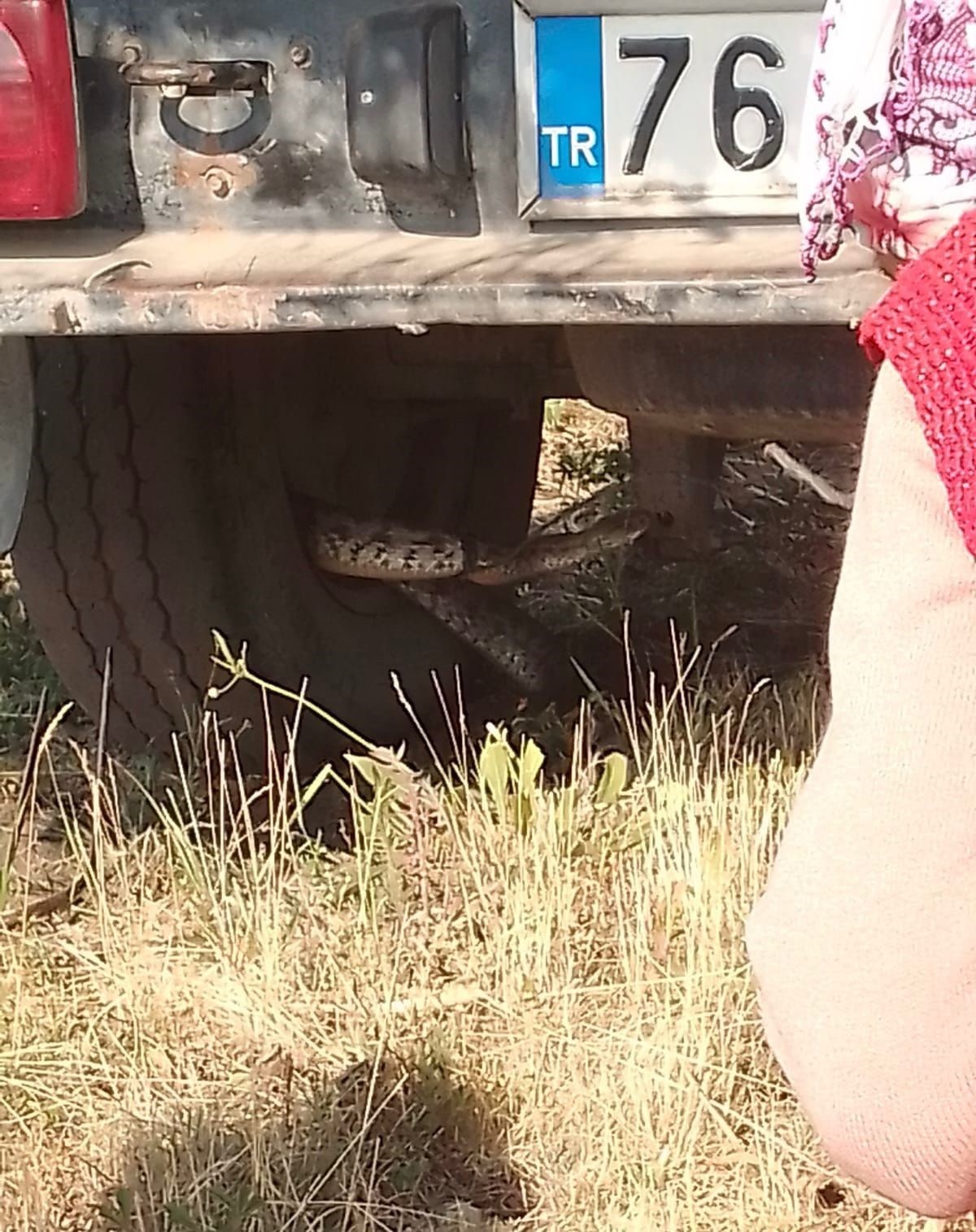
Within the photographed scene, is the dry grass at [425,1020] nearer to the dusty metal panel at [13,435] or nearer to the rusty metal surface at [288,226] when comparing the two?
the dusty metal panel at [13,435]

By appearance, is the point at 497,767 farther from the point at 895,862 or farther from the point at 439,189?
the point at 895,862

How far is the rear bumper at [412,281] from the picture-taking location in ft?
5.15

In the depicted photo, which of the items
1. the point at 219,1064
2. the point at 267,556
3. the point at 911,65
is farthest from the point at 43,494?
the point at 911,65

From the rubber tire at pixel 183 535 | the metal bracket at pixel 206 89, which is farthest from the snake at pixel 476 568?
the metal bracket at pixel 206 89

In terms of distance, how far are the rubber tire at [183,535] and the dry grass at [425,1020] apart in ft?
0.61

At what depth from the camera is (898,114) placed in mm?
1073

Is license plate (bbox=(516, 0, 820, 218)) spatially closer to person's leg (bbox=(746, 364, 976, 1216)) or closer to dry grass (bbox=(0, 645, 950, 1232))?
person's leg (bbox=(746, 364, 976, 1216))

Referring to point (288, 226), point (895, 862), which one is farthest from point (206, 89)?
point (895, 862)

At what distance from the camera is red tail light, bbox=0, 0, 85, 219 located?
64.7 inches

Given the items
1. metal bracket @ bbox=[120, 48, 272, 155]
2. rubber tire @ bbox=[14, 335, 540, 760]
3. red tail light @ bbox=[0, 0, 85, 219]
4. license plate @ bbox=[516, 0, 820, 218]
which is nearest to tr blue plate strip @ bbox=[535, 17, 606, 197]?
license plate @ bbox=[516, 0, 820, 218]

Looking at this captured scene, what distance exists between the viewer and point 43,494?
2.26 metres

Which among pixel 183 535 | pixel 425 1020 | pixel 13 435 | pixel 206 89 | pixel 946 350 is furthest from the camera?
pixel 183 535

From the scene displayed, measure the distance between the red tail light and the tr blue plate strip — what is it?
16.1 inches

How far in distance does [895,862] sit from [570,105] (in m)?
0.82
